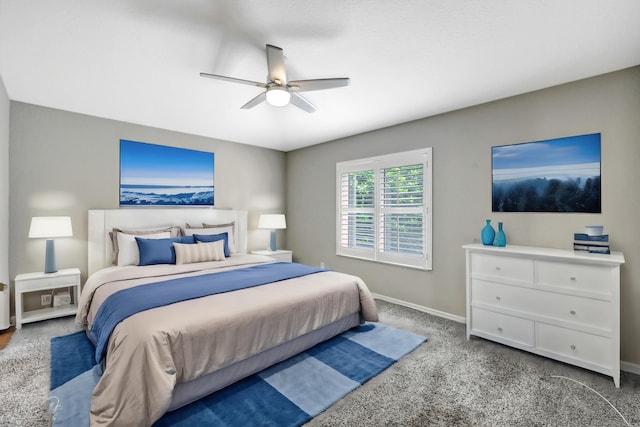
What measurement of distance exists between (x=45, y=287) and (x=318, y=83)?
3.59m

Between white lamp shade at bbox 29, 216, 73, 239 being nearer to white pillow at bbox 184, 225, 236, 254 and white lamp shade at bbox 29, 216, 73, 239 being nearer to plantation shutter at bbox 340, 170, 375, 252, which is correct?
white pillow at bbox 184, 225, 236, 254

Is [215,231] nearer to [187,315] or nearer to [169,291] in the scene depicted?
[169,291]

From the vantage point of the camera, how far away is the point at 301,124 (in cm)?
418

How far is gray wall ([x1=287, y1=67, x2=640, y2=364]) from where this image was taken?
252 cm

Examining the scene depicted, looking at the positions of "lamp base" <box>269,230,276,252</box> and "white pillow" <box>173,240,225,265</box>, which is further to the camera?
"lamp base" <box>269,230,276,252</box>

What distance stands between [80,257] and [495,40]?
4.85m

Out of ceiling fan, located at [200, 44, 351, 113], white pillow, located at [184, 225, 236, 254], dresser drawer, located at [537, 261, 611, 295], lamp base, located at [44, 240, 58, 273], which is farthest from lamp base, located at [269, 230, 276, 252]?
dresser drawer, located at [537, 261, 611, 295]

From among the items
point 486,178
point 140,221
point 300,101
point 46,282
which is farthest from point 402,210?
point 46,282

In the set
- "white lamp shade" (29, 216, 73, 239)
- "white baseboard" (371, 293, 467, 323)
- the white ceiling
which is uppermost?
the white ceiling

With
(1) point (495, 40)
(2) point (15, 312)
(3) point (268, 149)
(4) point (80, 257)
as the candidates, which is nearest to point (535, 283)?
(1) point (495, 40)

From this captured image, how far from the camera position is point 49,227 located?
3275mm

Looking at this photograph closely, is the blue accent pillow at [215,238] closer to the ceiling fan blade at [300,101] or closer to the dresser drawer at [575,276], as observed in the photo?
the ceiling fan blade at [300,101]

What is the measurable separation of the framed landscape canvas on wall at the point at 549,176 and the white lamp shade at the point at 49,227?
4.71 meters

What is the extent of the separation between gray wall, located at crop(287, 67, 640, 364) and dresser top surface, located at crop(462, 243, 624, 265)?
0.63 ft
